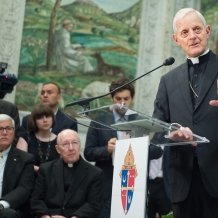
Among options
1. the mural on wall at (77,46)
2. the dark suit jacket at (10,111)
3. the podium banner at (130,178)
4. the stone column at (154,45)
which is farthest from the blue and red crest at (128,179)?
the stone column at (154,45)

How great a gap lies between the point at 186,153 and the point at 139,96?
6.43 m

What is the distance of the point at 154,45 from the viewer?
10.0 meters

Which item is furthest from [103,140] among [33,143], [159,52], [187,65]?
[159,52]

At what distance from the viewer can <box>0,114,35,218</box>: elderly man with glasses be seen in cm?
578

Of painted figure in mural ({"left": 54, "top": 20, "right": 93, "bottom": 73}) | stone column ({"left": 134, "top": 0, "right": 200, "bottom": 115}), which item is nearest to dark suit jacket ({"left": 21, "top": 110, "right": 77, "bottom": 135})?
Answer: painted figure in mural ({"left": 54, "top": 20, "right": 93, "bottom": 73})

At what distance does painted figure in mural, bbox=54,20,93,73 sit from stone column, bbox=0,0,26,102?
0.69 metres

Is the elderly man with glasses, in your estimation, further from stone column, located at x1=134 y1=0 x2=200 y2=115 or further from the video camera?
stone column, located at x1=134 y1=0 x2=200 y2=115

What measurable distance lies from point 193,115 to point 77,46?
6.34 meters

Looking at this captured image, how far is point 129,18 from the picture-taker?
394 inches

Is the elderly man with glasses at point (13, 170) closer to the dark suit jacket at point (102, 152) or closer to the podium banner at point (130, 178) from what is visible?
the dark suit jacket at point (102, 152)

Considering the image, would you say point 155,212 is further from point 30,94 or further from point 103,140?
point 30,94

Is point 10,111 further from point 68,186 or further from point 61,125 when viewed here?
point 68,186

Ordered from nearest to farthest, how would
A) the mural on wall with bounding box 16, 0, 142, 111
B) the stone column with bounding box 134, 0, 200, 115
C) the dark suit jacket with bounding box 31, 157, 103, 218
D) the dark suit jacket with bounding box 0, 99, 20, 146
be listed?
the dark suit jacket with bounding box 31, 157, 103, 218
the dark suit jacket with bounding box 0, 99, 20, 146
the mural on wall with bounding box 16, 0, 142, 111
the stone column with bounding box 134, 0, 200, 115

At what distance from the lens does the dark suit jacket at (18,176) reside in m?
5.76
